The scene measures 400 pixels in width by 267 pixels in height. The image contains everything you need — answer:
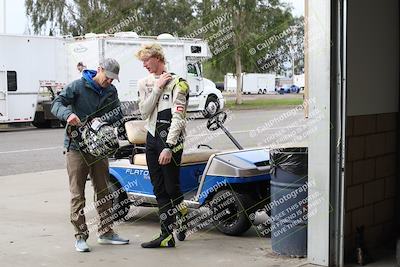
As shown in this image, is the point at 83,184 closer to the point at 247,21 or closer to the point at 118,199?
the point at 118,199

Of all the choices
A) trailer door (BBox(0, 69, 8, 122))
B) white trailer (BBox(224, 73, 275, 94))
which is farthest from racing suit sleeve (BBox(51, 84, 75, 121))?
white trailer (BBox(224, 73, 275, 94))

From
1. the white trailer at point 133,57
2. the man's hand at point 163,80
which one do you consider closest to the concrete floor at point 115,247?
the man's hand at point 163,80

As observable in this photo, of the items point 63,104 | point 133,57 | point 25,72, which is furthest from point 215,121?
point 133,57

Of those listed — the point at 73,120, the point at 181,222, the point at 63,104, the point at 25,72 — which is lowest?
the point at 181,222

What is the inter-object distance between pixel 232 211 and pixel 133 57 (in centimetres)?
1822

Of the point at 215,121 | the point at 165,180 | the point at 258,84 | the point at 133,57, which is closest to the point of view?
the point at 165,180

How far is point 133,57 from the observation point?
24188mm

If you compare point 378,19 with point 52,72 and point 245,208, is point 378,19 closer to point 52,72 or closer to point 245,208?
point 245,208

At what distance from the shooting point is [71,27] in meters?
46.2

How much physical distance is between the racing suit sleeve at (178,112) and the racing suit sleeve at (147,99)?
18 cm

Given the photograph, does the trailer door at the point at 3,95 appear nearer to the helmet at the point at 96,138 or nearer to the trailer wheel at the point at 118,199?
the trailer wheel at the point at 118,199

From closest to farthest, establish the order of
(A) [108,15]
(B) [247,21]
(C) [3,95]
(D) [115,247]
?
(D) [115,247] < (C) [3,95] < (B) [247,21] < (A) [108,15]

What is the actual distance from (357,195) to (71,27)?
140ft

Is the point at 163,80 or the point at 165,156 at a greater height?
the point at 163,80
